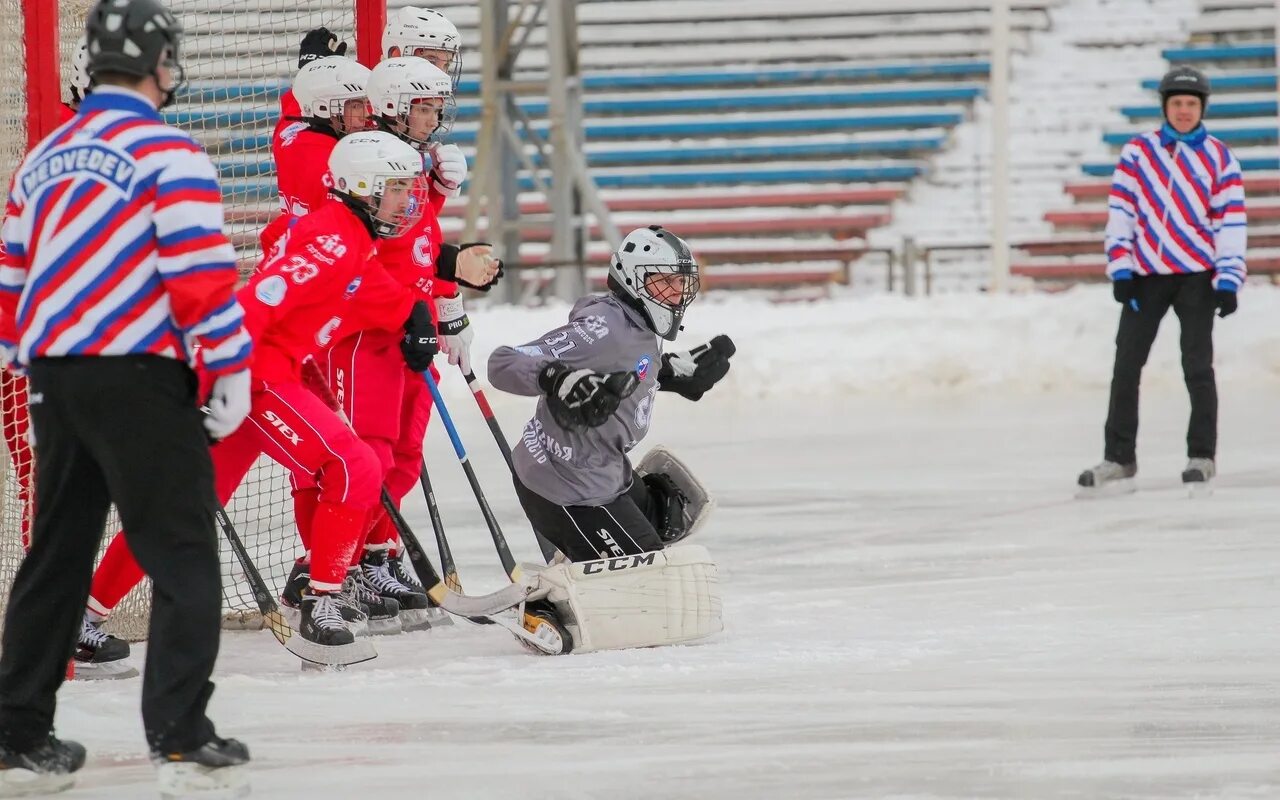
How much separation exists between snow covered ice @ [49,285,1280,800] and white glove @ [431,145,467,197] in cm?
108

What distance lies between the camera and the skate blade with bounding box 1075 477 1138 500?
6455 mm

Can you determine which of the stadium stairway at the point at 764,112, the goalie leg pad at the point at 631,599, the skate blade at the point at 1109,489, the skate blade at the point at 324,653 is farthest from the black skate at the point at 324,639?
the stadium stairway at the point at 764,112

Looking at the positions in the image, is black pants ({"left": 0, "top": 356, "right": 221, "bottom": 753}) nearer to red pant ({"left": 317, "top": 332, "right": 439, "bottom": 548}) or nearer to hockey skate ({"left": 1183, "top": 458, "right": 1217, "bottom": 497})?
red pant ({"left": 317, "top": 332, "right": 439, "bottom": 548})

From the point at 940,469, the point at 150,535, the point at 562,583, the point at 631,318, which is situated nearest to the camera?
the point at 150,535

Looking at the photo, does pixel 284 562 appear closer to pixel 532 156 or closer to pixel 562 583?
pixel 562 583

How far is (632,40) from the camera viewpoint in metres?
19.2

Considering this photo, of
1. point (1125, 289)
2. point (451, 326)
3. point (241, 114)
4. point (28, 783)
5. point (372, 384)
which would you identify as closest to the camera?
point (28, 783)

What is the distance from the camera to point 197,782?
273 centimetres

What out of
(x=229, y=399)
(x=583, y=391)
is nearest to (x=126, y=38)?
(x=229, y=399)

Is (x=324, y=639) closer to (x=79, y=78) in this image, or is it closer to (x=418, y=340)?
(x=418, y=340)

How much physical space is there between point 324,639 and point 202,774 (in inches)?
39.7

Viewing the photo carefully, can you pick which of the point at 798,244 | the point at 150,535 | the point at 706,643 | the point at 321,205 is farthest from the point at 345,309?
the point at 798,244

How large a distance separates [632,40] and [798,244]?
3.10m

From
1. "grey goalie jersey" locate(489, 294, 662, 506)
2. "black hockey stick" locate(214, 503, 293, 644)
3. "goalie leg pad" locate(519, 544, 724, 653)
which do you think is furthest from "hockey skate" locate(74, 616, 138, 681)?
"grey goalie jersey" locate(489, 294, 662, 506)
